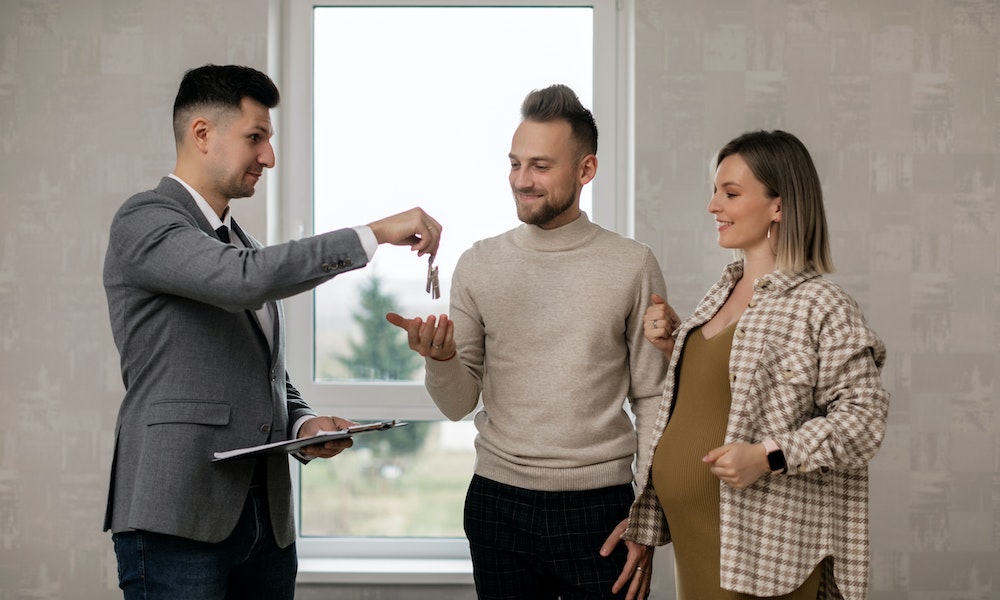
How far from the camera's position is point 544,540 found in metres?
1.85

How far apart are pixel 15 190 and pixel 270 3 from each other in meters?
1.04

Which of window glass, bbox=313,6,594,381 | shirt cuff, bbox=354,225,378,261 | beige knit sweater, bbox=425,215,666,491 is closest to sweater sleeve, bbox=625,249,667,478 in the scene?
beige knit sweater, bbox=425,215,666,491

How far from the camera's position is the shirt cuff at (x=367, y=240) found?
159 centimetres

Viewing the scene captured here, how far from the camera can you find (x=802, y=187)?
1.72 metres

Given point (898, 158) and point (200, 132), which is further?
point (898, 158)

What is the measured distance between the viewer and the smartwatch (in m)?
1.54

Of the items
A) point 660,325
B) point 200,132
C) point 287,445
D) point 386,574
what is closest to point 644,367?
point 660,325

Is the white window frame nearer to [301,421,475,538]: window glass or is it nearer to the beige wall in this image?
[301,421,475,538]: window glass

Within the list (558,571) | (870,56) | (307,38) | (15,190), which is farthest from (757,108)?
(15,190)

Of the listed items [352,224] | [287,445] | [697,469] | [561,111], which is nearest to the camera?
[287,445]

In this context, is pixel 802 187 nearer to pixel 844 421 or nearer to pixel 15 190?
pixel 844 421

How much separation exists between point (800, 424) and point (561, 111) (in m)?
0.83

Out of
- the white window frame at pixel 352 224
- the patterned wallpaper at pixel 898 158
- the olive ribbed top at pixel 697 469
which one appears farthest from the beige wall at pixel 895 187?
the olive ribbed top at pixel 697 469

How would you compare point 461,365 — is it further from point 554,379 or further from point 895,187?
point 895,187
